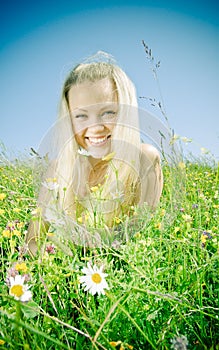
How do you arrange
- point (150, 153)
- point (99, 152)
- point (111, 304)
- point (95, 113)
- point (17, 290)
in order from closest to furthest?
point (17, 290)
point (111, 304)
point (95, 113)
point (99, 152)
point (150, 153)

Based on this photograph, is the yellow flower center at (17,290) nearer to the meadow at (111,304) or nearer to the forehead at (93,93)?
the meadow at (111,304)

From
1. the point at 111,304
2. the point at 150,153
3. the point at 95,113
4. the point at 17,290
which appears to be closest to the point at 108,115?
the point at 95,113

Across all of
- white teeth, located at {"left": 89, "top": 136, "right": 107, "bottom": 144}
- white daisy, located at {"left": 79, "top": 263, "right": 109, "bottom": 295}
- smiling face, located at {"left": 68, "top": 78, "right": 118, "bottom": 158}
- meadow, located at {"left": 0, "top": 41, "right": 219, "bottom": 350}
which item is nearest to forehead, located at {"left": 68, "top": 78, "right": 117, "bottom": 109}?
smiling face, located at {"left": 68, "top": 78, "right": 118, "bottom": 158}

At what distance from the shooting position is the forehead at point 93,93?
4.87 feet

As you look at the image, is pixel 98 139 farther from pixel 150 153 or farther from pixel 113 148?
pixel 150 153

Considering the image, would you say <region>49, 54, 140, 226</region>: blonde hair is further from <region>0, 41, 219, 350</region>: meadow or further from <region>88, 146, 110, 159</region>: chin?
<region>0, 41, 219, 350</region>: meadow

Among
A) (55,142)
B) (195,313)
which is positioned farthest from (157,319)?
(55,142)

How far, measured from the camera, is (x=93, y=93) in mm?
1483

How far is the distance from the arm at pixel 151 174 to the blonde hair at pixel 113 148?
6cm

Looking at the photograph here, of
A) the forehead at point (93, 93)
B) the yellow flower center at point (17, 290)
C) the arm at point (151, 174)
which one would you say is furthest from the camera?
the arm at point (151, 174)

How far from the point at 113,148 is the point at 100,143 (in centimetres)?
6

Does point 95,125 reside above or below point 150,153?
above

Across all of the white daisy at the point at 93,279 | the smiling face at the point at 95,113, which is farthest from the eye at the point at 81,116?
the white daisy at the point at 93,279

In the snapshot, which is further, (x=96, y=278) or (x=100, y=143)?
(x=100, y=143)
